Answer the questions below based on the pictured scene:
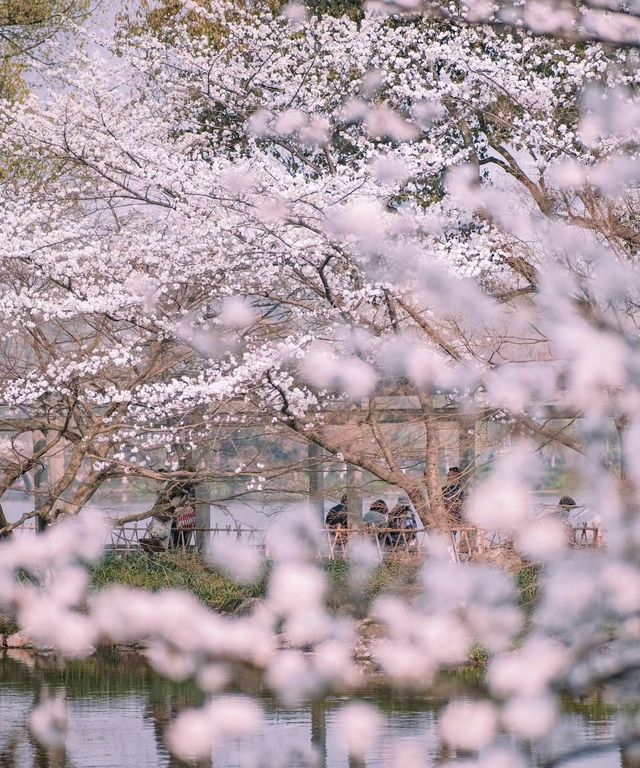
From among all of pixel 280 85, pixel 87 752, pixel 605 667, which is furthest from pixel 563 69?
pixel 605 667

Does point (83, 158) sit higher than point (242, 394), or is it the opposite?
point (83, 158)

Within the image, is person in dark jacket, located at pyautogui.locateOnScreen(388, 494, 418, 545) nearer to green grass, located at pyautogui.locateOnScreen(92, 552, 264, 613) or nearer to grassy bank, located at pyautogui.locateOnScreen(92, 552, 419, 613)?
grassy bank, located at pyautogui.locateOnScreen(92, 552, 419, 613)

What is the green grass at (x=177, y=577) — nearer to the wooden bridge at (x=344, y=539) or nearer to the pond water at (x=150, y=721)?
the wooden bridge at (x=344, y=539)

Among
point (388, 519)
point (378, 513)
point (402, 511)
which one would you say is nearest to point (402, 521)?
point (402, 511)

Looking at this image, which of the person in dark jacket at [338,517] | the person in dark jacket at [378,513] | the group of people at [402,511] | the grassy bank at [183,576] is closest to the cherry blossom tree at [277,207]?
the group of people at [402,511]

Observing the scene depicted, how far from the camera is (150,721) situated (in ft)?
21.3

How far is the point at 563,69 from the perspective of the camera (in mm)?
8102

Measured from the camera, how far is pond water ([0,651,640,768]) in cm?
536

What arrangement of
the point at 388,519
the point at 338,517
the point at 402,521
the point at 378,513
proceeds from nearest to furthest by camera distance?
the point at 388,519 → the point at 402,521 → the point at 378,513 → the point at 338,517

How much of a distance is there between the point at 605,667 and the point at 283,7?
8219 mm

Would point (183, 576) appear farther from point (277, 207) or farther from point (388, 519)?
point (277, 207)

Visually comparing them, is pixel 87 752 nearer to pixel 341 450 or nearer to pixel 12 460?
pixel 341 450

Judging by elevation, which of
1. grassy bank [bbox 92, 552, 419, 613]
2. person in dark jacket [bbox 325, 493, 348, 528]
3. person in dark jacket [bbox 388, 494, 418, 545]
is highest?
person in dark jacket [bbox 325, 493, 348, 528]

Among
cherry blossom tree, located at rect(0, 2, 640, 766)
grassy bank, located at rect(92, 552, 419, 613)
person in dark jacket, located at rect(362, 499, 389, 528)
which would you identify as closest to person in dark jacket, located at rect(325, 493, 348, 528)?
Result: person in dark jacket, located at rect(362, 499, 389, 528)
